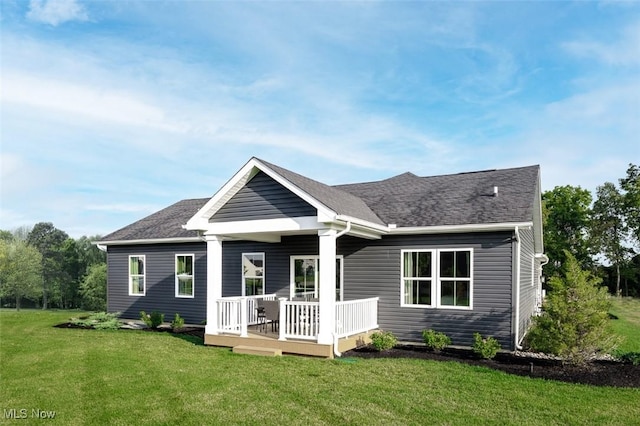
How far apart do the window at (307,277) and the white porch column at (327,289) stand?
104 inches

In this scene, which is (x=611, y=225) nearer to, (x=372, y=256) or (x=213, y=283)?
(x=372, y=256)

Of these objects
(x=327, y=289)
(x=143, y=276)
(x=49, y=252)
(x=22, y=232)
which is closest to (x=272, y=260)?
(x=327, y=289)

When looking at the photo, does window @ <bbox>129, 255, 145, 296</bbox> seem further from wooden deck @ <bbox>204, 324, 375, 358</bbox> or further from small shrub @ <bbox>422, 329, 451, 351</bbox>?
small shrub @ <bbox>422, 329, 451, 351</bbox>

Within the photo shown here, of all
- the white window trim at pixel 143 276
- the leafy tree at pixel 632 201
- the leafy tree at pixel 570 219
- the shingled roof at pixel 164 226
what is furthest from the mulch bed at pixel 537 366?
the leafy tree at pixel 632 201

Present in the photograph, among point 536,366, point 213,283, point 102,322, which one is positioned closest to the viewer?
point 536,366

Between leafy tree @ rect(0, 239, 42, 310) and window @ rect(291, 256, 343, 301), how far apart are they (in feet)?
95.5

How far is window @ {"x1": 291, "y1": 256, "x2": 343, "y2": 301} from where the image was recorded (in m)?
12.5

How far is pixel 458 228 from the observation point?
1060 centimetres

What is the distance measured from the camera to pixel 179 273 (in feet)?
51.5

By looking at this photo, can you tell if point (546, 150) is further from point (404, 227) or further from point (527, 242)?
point (404, 227)

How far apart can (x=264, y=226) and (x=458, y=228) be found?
4.59m

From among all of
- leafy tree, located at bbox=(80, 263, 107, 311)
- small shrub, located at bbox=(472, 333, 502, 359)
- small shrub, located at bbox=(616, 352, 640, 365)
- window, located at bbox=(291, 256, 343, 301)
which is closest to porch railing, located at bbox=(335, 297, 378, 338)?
window, located at bbox=(291, 256, 343, 301)

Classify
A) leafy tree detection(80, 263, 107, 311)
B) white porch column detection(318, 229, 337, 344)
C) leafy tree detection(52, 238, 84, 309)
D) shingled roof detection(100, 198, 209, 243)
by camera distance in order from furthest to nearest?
leafy tree detection(52, 238, 84, 309)
leafy tree detection(80, 263, 107, 311)
shingled roof detection(100, 198, 209, 243)
white porch column detection(318, 229, 337, 344)

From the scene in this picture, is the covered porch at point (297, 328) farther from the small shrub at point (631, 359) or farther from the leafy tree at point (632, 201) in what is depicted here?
the leafy tree at point (632, 201)
